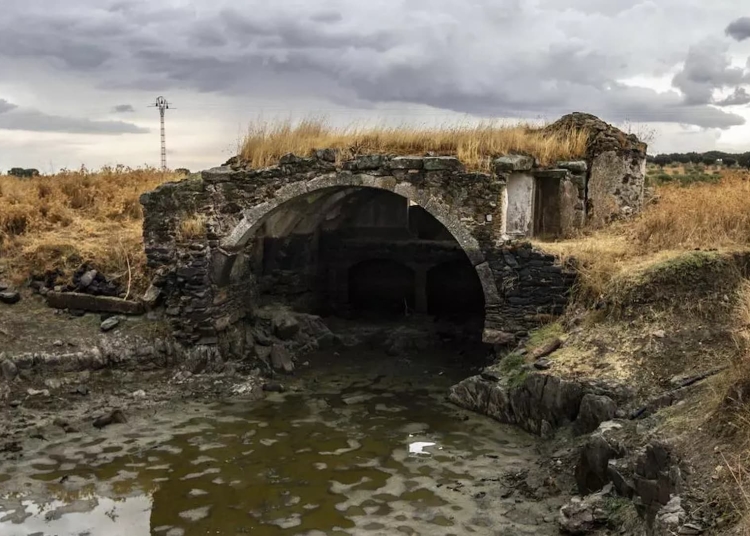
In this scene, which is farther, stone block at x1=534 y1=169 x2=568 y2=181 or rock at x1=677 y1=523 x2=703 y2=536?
stone block at x1=534 y1=169 x2=568 y2=181

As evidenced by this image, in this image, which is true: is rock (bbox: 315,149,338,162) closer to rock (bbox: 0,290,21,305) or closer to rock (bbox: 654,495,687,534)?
rock (bbox: 0,290,21,305)

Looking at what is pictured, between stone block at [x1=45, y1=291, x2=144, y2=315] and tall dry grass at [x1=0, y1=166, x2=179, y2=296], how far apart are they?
0.49m

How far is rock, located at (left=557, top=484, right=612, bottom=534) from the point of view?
623 cm

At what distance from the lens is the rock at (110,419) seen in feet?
31.0

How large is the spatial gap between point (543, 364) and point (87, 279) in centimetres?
737

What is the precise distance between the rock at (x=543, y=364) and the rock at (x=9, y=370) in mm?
6965

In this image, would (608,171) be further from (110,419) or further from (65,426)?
(65,426)

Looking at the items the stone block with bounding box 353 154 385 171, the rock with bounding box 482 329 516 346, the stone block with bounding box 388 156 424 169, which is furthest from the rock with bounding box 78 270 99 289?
the rock with bounding box 482 329 516 346

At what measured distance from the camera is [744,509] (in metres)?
→ 4.84

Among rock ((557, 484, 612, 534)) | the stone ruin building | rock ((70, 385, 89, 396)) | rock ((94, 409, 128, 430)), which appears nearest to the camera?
rock ((557, 484, 612, 534))

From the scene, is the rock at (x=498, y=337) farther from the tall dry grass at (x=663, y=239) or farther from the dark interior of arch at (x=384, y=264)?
the dark interior of arch at (x=384, y=264)

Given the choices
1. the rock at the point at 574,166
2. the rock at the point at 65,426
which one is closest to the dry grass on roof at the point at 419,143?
the rock at the point at 574,166

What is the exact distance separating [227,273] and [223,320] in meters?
0.77

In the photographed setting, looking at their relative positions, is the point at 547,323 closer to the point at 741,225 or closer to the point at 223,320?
the point at 741,225
